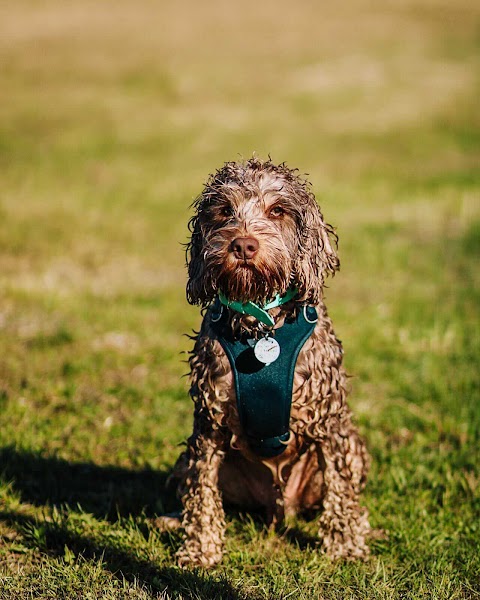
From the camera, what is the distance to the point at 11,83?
3016 centimetres

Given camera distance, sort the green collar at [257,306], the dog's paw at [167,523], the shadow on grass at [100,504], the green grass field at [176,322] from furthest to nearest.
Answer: the dog's paw at [167,523]
the green grass field at [176,322]
the shadow on grass at [100,504]
the green collar at [257,306]

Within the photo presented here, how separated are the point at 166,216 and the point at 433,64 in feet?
82.7

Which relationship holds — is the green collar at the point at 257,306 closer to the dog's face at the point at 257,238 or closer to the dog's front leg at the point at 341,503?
the dog's face at the point at 257,238

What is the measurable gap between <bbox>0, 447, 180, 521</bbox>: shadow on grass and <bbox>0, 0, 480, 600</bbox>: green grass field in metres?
0.02

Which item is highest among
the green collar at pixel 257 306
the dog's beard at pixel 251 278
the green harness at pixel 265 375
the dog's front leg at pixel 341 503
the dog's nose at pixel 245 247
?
the dog's nose at pixel 245 247

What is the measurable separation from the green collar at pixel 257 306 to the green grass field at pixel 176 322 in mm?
1346

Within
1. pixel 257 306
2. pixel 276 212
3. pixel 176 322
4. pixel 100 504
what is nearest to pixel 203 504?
pixel 100 504

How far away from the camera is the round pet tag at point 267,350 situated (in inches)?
165

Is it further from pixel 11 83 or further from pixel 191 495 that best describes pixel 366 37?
pixel 191 495

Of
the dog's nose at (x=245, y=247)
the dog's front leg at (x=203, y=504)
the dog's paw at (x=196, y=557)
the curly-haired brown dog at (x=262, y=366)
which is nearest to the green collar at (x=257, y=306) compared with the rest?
the curly-haired brown dog at (x=262, y=366)

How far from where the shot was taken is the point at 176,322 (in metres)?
9.21

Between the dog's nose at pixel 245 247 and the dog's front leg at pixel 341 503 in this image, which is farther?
the dog's front leg at pixel 341 503

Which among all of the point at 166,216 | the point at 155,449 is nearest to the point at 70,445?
the point at 155,449

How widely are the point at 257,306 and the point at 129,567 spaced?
156cm
